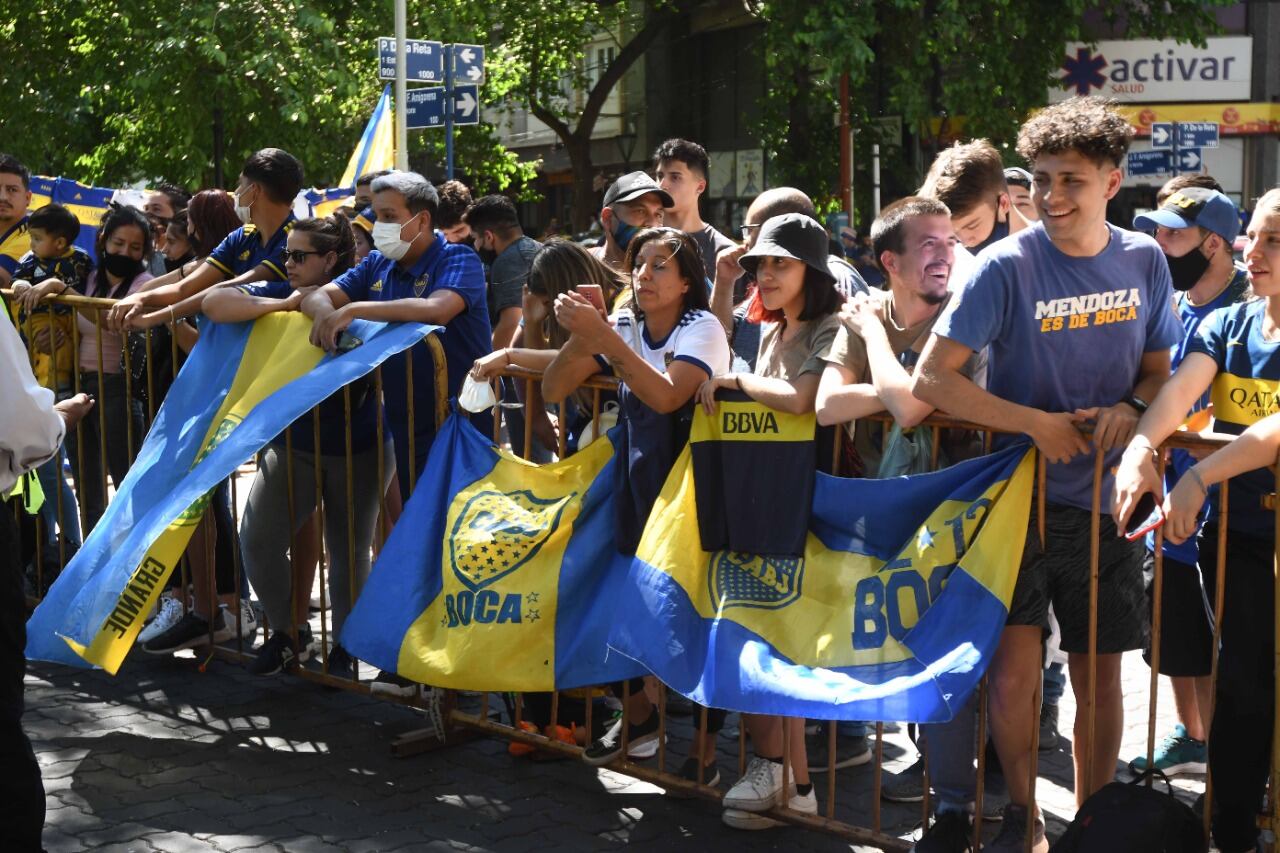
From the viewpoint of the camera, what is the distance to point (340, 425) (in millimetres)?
6289

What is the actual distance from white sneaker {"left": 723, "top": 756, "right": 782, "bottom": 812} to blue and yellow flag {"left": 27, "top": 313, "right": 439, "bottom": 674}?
2136mm

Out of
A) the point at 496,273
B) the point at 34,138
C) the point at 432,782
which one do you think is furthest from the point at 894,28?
the point at 432,782

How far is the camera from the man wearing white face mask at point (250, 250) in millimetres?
6844

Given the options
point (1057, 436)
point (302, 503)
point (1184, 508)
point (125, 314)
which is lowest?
point (302, 503)

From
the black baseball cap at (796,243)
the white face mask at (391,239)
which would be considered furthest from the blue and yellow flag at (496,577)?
the white face mask at (391,239)

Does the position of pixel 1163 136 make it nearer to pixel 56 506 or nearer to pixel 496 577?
pixel 56 506

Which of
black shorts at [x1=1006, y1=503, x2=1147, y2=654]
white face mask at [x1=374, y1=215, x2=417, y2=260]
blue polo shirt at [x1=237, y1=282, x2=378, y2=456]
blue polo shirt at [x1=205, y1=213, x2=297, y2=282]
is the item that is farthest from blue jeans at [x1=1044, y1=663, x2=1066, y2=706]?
blue polo shirt at [x1=205, y1=213, x2=297, y2=282]

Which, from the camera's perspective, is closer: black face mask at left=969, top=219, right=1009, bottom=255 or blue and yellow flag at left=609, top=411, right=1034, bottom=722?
blue and yellow flag at left=609, top=411, right=1034, bottom=722

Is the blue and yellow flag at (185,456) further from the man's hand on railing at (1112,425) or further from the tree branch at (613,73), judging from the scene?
the tree branch at (613,73)

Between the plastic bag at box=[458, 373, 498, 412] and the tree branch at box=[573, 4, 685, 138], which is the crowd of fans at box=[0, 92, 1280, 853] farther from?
the tree branch at box=[573, 4, 685, 138]

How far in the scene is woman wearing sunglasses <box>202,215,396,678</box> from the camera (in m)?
6.29

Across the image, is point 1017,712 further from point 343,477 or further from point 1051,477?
point 343,477

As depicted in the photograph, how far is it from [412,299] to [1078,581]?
9.98 feet

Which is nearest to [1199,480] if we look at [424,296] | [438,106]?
[424,296]
